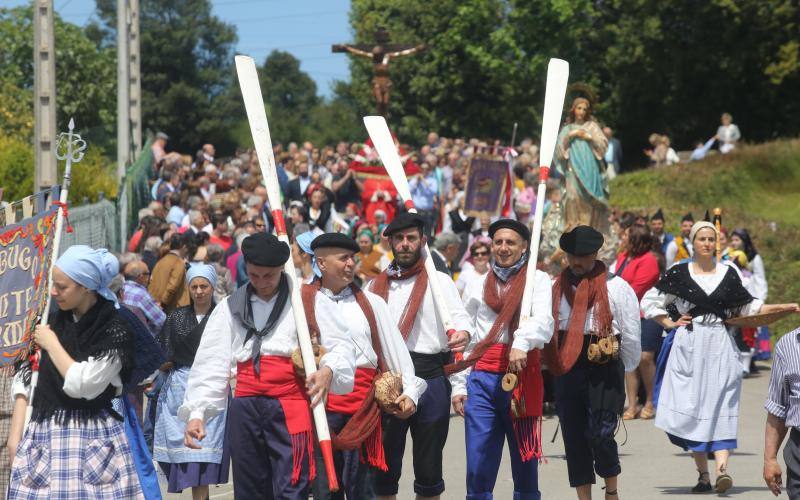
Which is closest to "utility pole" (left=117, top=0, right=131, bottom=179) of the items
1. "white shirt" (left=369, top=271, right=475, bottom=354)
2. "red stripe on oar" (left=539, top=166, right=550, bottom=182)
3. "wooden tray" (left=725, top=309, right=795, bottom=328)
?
"wooden tray" (left=725, top=309, right=795, bottom=328)

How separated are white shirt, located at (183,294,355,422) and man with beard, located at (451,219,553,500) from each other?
1.82m

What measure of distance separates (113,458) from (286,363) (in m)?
0.92

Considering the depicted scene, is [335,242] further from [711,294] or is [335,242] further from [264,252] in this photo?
[711,294]

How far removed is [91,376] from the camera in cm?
649

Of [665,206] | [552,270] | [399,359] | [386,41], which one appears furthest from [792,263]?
[399,359]

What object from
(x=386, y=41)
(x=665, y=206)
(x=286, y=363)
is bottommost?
(x=286, y=363)

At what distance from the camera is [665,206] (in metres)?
30.7

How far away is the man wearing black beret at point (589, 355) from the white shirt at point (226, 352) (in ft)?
8.32

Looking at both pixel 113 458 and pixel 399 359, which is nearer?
pixel 113 458

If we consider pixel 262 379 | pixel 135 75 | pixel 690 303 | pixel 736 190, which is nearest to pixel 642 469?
pixel 690 303

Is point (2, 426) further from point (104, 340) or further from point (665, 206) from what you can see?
point (665, 206)

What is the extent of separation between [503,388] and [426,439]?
53cm

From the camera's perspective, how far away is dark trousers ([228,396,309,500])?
7.09m

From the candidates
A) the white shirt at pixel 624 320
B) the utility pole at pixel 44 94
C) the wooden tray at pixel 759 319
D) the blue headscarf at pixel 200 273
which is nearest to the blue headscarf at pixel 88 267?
the blue headscarf at pixel 200 273
